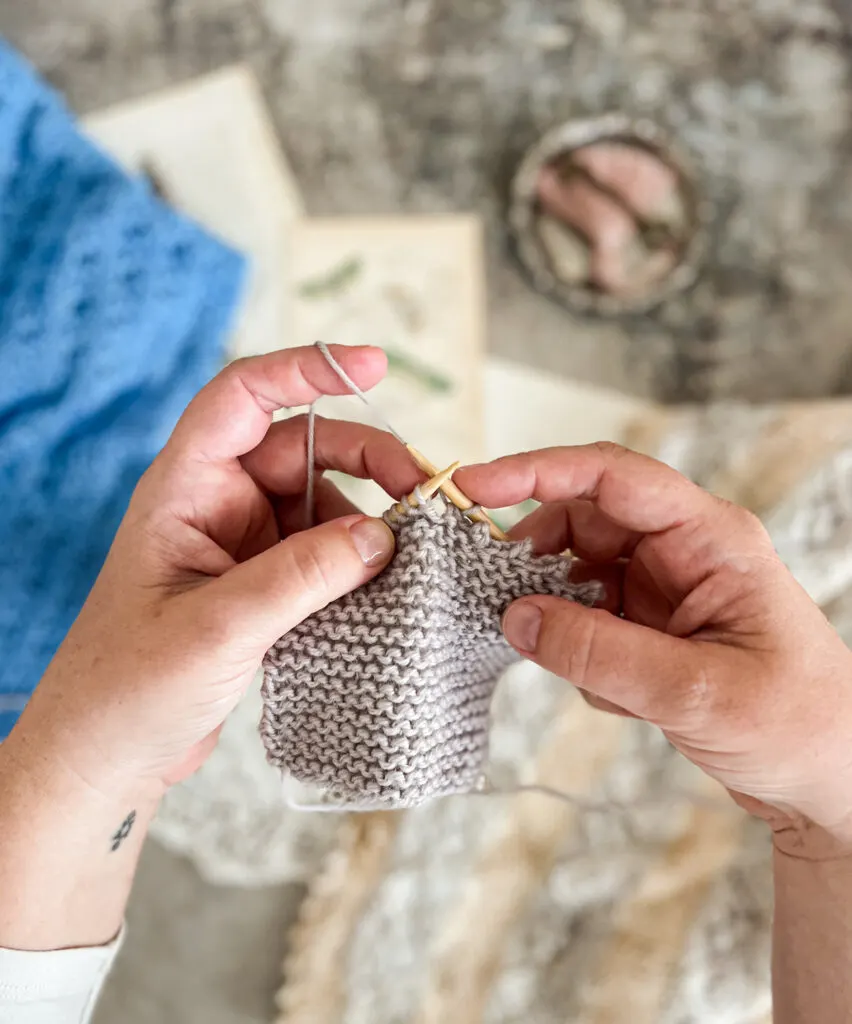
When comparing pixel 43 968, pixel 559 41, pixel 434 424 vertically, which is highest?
pixel 559 41

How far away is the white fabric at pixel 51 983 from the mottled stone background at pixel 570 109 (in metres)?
0.85

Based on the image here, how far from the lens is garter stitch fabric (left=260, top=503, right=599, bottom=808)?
2.06 feet

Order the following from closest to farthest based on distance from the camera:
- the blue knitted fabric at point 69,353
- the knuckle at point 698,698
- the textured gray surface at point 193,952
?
the knuckle at point 698,698 < the blue knitted fabric at point 69,353 < the textured gray surface at point 193,952

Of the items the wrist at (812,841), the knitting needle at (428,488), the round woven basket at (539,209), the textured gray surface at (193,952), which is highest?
the round woven basket at (539,209)

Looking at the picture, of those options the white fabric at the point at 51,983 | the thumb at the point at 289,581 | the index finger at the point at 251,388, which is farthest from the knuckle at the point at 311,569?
the white fabric at the point at 51,983

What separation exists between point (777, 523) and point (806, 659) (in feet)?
1.28

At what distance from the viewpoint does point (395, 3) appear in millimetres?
1168

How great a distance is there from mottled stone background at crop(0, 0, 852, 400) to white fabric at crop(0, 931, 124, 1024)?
33.5 inches

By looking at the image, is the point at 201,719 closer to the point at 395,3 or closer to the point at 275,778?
the point at 275,778

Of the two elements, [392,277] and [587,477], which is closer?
[587,477]

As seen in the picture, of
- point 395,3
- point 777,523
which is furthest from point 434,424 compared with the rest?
point 395,3

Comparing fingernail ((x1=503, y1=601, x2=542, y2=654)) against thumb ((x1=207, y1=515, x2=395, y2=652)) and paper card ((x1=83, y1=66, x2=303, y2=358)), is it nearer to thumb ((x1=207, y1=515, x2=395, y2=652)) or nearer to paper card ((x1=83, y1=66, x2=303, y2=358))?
thumb ((x1=207, y1=515, x2=395, y2=652))

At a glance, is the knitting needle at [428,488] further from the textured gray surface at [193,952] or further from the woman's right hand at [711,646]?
the textured gray surface at [193,952]

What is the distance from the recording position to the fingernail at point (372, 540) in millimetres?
620
